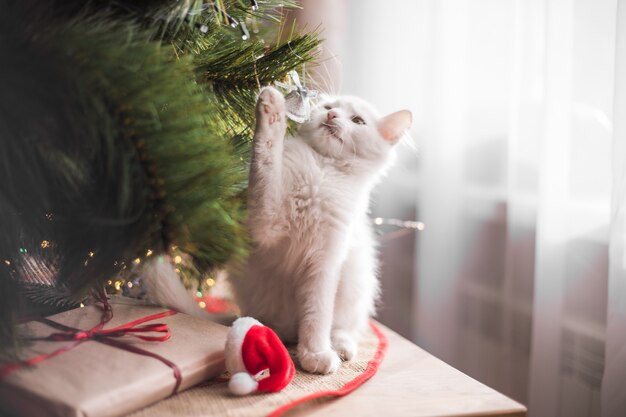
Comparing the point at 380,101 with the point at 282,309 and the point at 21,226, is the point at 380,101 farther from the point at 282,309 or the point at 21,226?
the point at 21,226

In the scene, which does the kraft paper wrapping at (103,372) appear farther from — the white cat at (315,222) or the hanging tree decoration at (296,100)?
the hanging tree decoration at (296,100)

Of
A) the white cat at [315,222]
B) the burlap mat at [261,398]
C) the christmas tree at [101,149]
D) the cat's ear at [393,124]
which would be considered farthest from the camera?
the cat's ear at [393,124]

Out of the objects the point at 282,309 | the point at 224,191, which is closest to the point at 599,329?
the point at 282,309

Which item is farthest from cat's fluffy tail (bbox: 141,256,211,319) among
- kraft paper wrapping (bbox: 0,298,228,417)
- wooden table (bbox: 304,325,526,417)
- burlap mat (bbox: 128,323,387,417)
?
wooden table (bbox: 304,325,526,417)

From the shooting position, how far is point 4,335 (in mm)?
467

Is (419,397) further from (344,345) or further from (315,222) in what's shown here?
(315,222)

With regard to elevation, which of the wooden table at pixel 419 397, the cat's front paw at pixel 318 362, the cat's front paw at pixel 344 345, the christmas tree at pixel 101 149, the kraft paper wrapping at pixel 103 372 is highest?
the christmas tree at pixel 101 149

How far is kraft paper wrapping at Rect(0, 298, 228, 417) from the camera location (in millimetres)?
479

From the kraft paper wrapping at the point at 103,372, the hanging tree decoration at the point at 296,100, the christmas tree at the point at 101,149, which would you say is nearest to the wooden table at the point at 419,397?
the kraft paper wrapping at the point at 103,372

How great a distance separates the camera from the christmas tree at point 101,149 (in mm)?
400

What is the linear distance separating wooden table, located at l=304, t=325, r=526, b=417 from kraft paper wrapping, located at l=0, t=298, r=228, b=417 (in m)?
0.15

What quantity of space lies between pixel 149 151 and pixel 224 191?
0.09 metres

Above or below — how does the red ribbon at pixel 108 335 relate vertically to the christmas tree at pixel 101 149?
below

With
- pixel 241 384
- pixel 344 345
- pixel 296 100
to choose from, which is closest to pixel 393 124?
pixel 296 100
